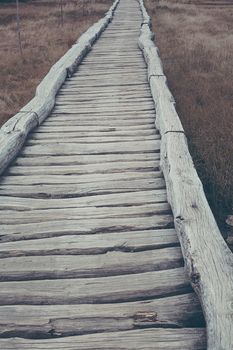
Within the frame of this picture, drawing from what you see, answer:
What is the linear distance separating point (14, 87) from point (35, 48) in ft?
17.5

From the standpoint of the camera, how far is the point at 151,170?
4215 mm

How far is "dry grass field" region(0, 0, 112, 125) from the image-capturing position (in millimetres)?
9031

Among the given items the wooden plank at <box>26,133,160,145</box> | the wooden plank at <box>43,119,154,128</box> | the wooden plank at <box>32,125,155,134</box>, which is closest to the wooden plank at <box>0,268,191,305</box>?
the wooden plank at <box>26,133,160,145</box>

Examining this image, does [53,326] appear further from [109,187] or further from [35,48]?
[35,48]

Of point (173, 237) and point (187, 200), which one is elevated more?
point (187, 200)

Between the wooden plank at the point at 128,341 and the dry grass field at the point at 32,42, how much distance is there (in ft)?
17.7

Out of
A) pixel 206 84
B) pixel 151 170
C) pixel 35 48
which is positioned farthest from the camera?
pixel 35 48

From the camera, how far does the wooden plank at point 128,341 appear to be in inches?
86.7

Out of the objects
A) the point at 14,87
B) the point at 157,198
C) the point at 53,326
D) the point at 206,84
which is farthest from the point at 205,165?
the point at 14,87

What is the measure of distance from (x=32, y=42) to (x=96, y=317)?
1471 centimetres

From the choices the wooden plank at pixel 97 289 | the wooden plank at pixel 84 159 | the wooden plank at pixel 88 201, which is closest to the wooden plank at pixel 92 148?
the wooden plank at pixel 84 159

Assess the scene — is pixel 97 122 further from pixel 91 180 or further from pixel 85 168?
pixel 91 180

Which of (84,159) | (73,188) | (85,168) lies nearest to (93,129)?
(84,159)

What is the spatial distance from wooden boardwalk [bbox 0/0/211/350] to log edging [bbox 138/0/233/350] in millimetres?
168
